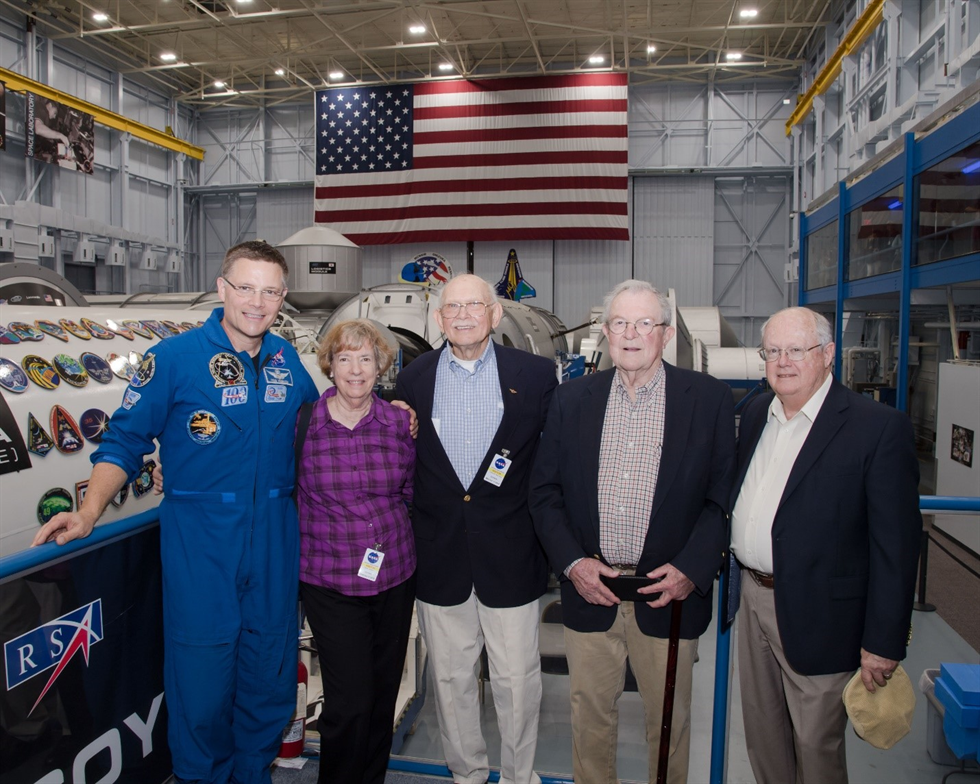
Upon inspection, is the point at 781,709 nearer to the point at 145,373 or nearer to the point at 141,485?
the point at 145,373

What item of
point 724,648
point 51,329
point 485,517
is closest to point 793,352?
point 724,648

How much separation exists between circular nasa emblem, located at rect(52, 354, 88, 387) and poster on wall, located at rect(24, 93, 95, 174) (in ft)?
54.2

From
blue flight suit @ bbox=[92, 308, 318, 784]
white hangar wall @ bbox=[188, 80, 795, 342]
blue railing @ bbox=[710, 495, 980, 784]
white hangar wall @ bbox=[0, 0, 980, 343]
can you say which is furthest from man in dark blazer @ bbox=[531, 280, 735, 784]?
white hangar wall @ bbox=[188, 80, 795, 342]

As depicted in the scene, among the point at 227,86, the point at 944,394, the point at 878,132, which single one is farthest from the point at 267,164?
the point at 944,394

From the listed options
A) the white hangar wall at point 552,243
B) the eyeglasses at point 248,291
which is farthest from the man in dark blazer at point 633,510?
the white hangar wall at point 552,243

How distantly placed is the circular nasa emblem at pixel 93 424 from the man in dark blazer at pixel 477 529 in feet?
4.81

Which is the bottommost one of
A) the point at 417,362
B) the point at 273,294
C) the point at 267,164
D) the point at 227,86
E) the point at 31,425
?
the point at 31,425

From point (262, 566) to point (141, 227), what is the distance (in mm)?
21620

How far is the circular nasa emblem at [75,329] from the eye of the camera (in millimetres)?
3433

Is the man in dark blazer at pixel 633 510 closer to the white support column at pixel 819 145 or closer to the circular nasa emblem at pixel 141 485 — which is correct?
the circular nasa emblem at pixel 141 485

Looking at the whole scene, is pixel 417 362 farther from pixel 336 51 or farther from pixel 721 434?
pixel 336 51

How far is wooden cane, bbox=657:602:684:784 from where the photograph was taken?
241cm

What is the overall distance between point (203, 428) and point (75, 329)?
1481 mm

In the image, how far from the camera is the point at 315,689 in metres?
4.32
